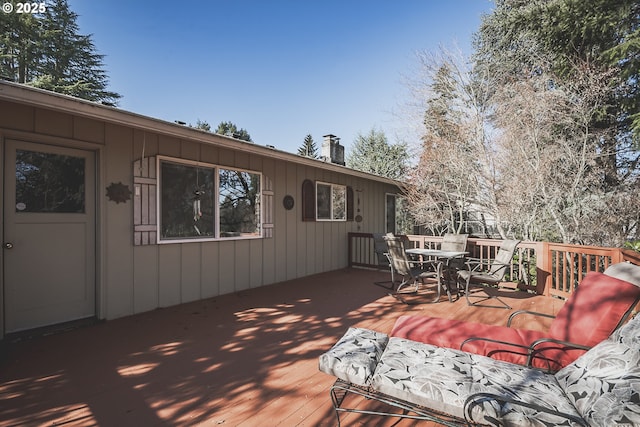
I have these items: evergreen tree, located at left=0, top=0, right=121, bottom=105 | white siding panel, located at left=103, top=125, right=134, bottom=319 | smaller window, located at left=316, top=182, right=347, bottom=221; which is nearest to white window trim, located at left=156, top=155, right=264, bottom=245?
white siding panel, located at left=103, top=125, right=134, bottom=319

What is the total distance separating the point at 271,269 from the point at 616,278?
4.73m

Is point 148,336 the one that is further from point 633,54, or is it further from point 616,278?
point 633,54

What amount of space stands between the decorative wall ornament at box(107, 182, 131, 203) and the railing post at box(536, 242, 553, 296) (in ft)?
19.8

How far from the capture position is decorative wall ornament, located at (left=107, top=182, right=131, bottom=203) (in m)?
3.63

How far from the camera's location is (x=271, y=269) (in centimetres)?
571

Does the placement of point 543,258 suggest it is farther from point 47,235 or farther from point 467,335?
point 47,235

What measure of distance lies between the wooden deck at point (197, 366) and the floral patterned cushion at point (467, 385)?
463 millimetres

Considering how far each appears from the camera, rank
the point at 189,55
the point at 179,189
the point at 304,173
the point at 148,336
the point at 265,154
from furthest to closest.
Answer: the point at 189,55
the point at 304,173
the point at 265,154
the point at 179,189
the point at 148,336

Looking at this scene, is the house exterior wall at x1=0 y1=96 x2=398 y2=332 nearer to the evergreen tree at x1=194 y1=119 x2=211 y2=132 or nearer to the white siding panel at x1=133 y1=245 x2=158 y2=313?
the white siding panel at x1=133 y1=245 x2=158 y2=313

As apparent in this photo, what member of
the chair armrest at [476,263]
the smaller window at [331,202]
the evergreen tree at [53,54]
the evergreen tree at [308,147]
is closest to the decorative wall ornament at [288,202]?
the smaller window at [331,202]

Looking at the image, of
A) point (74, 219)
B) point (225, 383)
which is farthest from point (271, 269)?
point (225, 383)

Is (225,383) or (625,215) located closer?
(225,383)

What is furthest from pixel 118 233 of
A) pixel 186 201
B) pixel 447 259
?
pixel 447 259

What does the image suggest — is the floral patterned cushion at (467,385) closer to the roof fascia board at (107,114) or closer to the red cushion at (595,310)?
the red cushion at (595,310)
